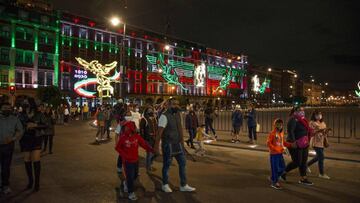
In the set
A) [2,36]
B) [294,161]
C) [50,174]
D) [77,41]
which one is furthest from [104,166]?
[77,41]

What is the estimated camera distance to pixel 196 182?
25.2 feet

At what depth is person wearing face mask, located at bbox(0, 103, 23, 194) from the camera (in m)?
6.48

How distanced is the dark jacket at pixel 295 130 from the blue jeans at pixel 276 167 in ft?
1.74

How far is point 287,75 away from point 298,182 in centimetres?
15729

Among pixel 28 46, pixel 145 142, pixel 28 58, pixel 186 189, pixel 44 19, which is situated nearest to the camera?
pixel 145 142

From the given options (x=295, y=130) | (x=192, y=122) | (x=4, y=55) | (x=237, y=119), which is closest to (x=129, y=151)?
(x=295, y=130)

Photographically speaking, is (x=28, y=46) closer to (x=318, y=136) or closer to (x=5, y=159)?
(x=5, y=159)

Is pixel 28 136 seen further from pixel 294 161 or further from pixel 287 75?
pixel 287 75

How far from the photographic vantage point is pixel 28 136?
6.78 meters

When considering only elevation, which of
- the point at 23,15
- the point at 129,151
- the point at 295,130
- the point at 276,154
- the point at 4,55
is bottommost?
the point at 276,154

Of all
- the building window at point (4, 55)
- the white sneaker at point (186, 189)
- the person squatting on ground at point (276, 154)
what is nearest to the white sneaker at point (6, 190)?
the white sneaker at point (186, 189)

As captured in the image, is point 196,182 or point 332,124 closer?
point 196,182

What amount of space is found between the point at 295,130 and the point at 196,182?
256 centimetres

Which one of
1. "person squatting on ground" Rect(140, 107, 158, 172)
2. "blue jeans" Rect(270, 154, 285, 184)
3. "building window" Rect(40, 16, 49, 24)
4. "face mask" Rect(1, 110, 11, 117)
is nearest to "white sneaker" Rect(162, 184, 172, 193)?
"person squatting on ground" Rect(140, 107, 158, 172)
